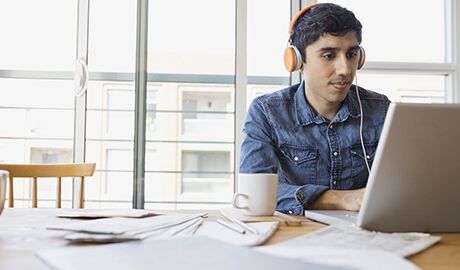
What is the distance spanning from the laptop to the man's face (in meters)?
0.79

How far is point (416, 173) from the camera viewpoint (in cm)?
68

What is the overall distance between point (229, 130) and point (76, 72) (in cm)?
87

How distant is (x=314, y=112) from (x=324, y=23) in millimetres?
273

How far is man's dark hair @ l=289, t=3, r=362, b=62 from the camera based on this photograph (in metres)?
1.47

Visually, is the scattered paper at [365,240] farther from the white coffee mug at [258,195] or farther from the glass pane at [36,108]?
the glass pane at [36,108]

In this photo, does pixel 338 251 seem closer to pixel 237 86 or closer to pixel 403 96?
pixel 237 86

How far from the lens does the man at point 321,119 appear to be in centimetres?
140

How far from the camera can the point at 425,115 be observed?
646mm

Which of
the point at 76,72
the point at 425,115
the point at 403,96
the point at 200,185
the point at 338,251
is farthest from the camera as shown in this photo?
the point at 403,96

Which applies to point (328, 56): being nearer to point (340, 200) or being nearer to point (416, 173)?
point (340, 200)

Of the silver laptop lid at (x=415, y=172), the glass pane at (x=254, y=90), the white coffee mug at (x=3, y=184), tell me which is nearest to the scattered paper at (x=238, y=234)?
the silver laptop lid at (x=415, y=172)

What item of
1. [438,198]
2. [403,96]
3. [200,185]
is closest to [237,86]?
[200,185]

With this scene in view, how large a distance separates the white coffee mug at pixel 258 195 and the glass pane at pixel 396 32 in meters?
2.13

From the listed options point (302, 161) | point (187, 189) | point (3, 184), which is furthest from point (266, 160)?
point (187, 189)
